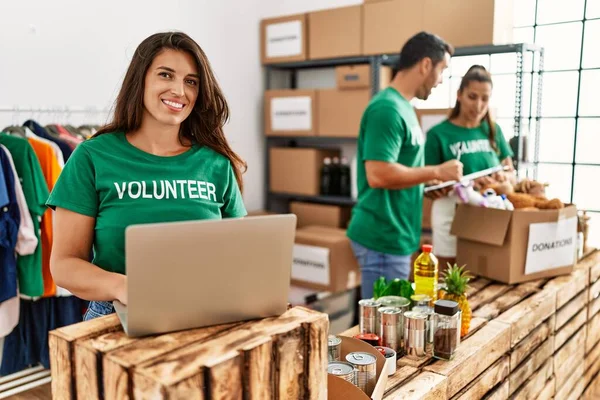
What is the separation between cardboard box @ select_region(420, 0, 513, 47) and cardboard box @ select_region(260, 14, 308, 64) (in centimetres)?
96

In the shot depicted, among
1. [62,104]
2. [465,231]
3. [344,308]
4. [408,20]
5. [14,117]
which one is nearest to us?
[465,231]

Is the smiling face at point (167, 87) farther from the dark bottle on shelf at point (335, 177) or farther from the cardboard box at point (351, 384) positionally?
the dark bottle on shelf at point (335, 177)

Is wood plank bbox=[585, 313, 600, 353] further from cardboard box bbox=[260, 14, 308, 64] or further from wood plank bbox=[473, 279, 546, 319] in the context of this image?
cardboard box bbox=[260, 14, 308, 64]

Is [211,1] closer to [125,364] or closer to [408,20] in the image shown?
[408,20]

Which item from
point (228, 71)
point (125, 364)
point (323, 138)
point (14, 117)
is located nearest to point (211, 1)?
point (228, 71)

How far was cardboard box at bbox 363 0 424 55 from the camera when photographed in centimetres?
349

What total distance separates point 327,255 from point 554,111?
81.5 inches

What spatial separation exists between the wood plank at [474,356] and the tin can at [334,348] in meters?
0.24

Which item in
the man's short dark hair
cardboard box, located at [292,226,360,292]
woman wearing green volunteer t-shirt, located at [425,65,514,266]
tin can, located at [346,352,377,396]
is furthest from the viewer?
cardboard box, located at [292,226,360,292]

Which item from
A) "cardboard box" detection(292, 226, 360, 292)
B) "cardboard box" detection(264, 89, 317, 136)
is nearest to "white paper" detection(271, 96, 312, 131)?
"cardboard box" detection(264, 89, 317, 136)

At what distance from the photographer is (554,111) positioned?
4195 millimetres

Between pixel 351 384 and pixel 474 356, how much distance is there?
0.53m

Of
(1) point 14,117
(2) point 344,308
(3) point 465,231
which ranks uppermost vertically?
(1) point 14,117

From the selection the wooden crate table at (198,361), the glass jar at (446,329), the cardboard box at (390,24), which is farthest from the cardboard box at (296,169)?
the wooden crate table at (198,361)
